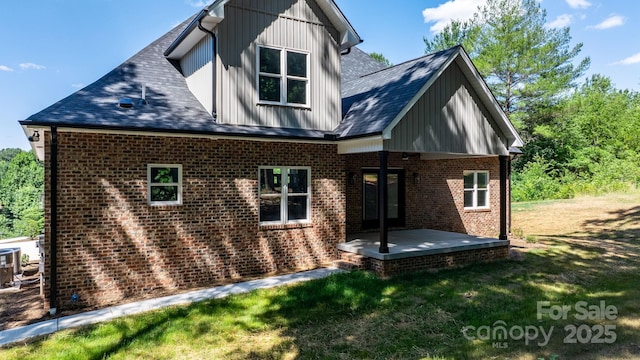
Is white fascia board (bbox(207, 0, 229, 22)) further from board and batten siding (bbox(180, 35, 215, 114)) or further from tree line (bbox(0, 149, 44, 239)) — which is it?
tree line (bbox(0, 149, 44, 239))

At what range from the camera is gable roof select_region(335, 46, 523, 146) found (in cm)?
937

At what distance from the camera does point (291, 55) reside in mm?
10258

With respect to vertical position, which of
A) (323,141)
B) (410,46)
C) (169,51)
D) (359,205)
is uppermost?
(410,46)

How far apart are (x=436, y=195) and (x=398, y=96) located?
20.3 ft

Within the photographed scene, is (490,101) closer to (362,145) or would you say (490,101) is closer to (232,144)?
(362,145)

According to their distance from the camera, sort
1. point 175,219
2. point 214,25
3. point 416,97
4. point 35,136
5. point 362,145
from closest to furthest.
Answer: point 35,136 → point 175,219 → point 214,25 → point 416,97 → point 362,145

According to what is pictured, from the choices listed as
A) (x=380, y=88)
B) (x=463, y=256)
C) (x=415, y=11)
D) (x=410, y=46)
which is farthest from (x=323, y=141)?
(x=410, y=46)

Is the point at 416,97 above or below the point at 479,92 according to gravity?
below

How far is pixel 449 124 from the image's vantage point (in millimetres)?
10391

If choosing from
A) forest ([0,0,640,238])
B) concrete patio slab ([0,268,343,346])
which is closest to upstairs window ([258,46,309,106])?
concrete patio slab ([0,268,343,346])

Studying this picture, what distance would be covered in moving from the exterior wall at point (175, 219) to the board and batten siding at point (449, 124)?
7.08ft

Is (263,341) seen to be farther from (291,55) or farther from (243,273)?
(291,55)

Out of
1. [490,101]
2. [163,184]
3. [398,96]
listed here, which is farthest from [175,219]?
[490,101]

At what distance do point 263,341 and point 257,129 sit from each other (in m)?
5.05
